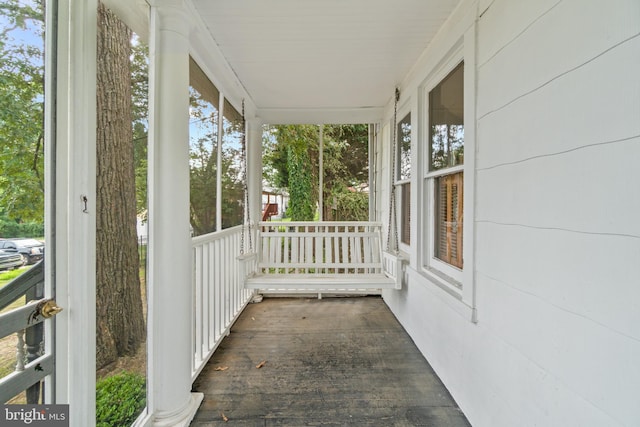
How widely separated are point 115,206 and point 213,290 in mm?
1272

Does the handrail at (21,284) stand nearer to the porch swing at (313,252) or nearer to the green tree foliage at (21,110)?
the green tree foliage at (21,110)

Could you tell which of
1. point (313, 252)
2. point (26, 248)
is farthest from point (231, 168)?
point (26, 248)

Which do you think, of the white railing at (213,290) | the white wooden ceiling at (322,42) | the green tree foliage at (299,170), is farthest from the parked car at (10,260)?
the green tree foliage at (299,170)

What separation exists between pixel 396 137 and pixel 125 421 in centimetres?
324

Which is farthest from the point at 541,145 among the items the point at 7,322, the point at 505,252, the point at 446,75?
the point at 7,322

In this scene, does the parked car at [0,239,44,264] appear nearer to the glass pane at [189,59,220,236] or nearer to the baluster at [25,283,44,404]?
the baluster at [25,283,44,404]

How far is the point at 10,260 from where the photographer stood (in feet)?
2.93

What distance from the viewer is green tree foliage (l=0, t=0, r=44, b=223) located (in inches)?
34.3

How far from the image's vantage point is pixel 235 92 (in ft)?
9.79

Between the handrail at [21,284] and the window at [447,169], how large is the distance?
2.11 meters

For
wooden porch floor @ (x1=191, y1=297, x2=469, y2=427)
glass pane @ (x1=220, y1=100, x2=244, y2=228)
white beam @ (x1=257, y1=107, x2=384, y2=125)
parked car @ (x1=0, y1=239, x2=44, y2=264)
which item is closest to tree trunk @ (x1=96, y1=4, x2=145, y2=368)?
parked car @ (x1=0, y1=239, x2=44, y2=264)

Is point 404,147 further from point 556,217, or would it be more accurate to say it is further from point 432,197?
point 556,217

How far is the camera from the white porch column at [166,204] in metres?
1.56

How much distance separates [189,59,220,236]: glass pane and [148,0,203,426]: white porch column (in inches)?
18.2
